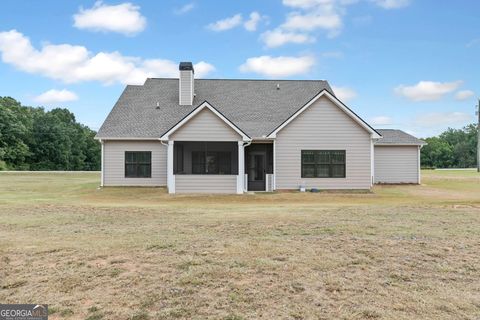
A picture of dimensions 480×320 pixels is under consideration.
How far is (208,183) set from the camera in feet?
66.8


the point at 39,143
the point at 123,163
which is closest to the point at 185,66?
the point at 123,163

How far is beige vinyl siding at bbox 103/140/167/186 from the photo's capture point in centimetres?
2259

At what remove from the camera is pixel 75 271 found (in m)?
6.02

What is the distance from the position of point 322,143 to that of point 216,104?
26.3 ft

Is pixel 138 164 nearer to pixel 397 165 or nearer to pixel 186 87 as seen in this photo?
pixel 186 87

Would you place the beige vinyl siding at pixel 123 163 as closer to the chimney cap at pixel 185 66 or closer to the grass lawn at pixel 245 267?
the chimney cap at pixel 185 66

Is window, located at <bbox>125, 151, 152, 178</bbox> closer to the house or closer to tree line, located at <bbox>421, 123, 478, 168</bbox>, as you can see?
the house

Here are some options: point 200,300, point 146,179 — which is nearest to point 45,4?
point 146,179

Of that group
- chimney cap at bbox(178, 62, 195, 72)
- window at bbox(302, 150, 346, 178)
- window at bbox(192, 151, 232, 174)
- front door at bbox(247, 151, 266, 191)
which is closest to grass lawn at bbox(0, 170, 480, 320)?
window at bbox(302, 150, 346, 178)

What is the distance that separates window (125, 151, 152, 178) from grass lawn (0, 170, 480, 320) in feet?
39.3

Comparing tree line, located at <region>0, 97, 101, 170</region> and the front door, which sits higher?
tree line, located at <region>0, 97, 101, 170</region>

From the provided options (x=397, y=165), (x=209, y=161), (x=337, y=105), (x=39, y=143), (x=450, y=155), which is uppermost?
(x=39, y=143)

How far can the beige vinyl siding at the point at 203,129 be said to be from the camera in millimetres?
19797

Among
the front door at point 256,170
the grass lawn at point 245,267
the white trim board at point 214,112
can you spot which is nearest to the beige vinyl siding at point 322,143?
the front door at point 256,170
